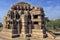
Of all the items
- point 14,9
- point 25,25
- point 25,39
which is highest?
point 14,9

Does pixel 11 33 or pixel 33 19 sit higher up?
pixel 33 19

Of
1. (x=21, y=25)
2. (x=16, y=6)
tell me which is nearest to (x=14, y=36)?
(x=21, y=25)

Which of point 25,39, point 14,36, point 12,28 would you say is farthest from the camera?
point 12,28

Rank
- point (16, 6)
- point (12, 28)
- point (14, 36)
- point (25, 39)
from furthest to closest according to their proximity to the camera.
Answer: point (16, 6) < point (12, 28) < point (14, 36) < point (25, 39)

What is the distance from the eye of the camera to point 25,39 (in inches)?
1864

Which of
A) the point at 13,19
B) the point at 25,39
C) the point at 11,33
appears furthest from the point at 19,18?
the point at 25,39

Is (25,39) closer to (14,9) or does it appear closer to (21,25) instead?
(21,25)

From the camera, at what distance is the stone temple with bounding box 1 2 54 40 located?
169 feet

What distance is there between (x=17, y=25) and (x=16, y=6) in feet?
23.8

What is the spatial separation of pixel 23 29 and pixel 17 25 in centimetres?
309

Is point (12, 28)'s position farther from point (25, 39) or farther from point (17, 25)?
point (25, 39)

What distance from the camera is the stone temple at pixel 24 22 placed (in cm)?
5141

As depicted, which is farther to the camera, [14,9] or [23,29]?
[14,9]

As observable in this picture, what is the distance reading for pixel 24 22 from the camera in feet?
174
